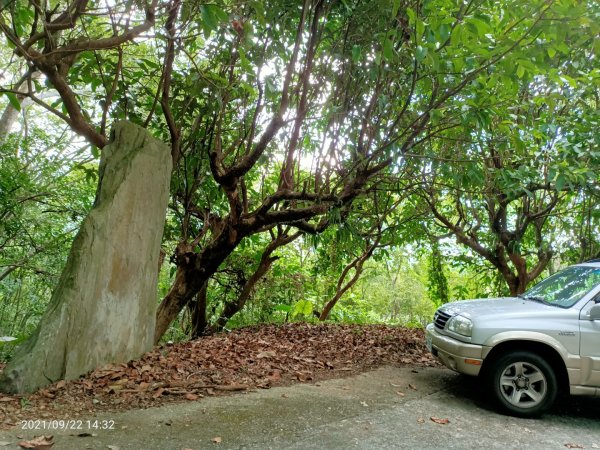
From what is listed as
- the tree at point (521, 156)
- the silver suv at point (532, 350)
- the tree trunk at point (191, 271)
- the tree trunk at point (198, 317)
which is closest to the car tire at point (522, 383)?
the silver suv at point (532, 350)

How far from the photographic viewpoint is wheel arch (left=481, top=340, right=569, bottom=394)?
4.99 metres

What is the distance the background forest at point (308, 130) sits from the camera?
462 cm

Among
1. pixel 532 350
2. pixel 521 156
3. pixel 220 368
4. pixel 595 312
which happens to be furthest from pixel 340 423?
pixel 521 156

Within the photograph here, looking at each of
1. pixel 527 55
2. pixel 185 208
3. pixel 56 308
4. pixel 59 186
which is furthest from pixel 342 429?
pixel 59 186

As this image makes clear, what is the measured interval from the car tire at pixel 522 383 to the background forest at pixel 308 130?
229 centimetres

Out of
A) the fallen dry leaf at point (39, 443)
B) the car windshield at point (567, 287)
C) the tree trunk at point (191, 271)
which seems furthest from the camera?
the tree trunk at point (191, 271)

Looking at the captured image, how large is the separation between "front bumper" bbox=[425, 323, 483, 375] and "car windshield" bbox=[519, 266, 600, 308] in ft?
4.00

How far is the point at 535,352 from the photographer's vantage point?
5043 millimetres

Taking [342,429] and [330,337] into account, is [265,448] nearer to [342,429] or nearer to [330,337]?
[342,429]

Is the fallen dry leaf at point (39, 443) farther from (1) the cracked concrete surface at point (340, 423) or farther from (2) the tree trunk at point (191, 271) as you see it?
(2) the tree trunk at point (191, 271)

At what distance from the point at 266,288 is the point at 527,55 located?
8.03 metres

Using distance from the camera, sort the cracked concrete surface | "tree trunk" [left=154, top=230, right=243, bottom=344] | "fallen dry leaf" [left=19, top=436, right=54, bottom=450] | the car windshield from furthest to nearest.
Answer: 1. "tree trunk" [left=154, top=230, right=243, bottom=344]
2. the car windshield
3. the cracked concrete surface
4. "fallen dry leaf" [left=19, top=436, right=54, bottom=450]

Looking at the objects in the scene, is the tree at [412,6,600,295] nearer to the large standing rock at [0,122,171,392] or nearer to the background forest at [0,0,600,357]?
the background forest at [0,0,600,357]

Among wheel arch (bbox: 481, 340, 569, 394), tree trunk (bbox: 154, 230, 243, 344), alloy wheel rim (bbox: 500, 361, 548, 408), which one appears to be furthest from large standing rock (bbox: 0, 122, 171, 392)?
alloy wheel rim (bbox: 500, 361, 548, 408)
